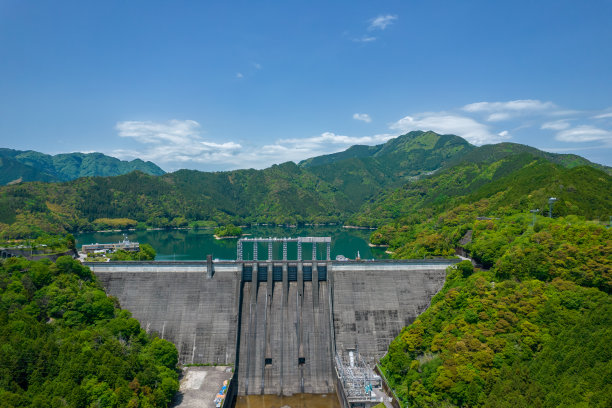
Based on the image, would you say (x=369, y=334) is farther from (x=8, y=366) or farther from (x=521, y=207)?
(x=521, y=207)

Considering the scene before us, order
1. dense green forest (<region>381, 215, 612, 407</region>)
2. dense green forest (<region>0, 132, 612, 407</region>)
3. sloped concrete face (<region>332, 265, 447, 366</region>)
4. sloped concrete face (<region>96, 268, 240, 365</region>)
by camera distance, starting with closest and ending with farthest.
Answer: dense green forest (<region>381, 215, 612, 407</region>) → dense green forest (<region>0, 132, 612, 407</region>) → sloped concrete face (<region>96, 268, 240, 365</region>) → sloped concrete face (<region>332, 265, 447, 366</region>)

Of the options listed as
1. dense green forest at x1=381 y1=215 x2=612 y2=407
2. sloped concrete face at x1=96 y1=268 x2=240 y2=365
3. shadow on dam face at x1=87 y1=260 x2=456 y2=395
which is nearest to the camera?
dense green forest at x1=381 y1=215 x2=612 y2=407

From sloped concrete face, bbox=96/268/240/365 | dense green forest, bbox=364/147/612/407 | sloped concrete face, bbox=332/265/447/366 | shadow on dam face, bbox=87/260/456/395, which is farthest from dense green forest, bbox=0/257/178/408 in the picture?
dense green forest, bbox=364/147/612/407

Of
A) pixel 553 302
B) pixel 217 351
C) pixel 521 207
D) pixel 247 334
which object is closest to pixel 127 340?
pixel 217 351

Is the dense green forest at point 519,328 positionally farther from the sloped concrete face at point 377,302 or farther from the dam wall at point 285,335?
the dam wall at point 285,335

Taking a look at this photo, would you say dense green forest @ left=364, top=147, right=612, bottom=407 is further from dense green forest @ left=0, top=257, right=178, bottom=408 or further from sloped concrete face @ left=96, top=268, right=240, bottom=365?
dense green forest @ left=0, top=257, right=178, bottom=408

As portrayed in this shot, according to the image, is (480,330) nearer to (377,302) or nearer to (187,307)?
(377,302)
